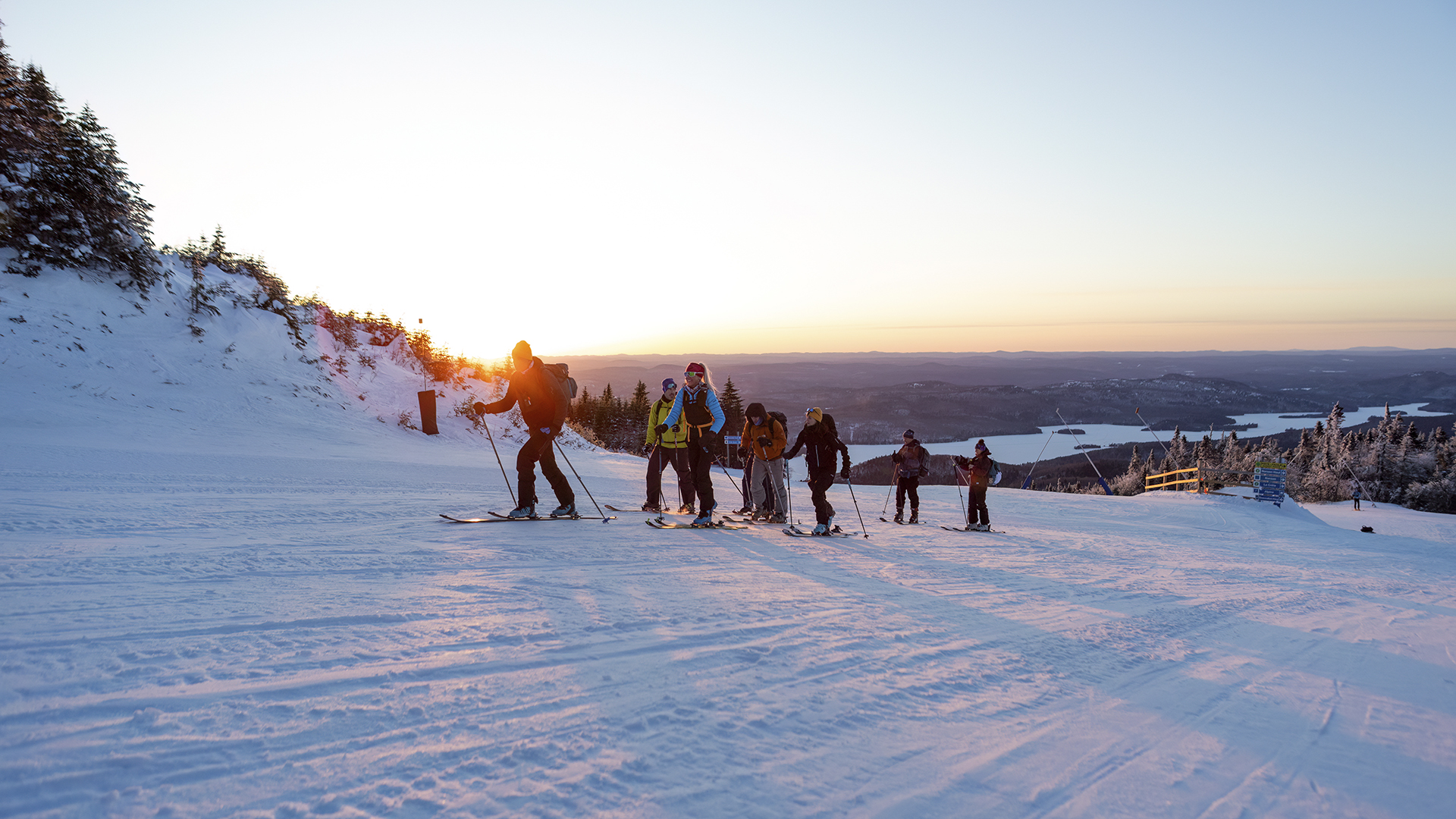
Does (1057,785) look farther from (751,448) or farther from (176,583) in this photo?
(751,448)

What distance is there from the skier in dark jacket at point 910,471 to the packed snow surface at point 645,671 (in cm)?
375

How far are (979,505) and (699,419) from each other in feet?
19.4

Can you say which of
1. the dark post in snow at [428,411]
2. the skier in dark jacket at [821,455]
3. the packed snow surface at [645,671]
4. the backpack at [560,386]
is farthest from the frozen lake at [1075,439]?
the packed snow surface at [645,671]

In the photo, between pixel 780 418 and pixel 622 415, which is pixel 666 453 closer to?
pixel 780 418

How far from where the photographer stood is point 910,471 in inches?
492

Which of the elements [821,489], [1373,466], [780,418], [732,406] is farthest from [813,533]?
[1373,466]

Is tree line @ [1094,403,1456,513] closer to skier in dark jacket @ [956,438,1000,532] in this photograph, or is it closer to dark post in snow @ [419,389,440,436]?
skier in dark jacket @ [956,438,1000,532]

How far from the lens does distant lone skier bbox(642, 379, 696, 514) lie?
31.9ft

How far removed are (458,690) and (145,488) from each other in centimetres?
671

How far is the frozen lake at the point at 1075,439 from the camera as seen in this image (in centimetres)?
11062

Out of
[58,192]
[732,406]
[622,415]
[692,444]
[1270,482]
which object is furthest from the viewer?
[622,415]

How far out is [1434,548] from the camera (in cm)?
1339

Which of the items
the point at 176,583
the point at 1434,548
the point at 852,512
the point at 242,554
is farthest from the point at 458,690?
the point at 1434,548

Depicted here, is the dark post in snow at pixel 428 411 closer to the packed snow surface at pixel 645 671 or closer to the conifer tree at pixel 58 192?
the conifer tree at pixel 58 192
